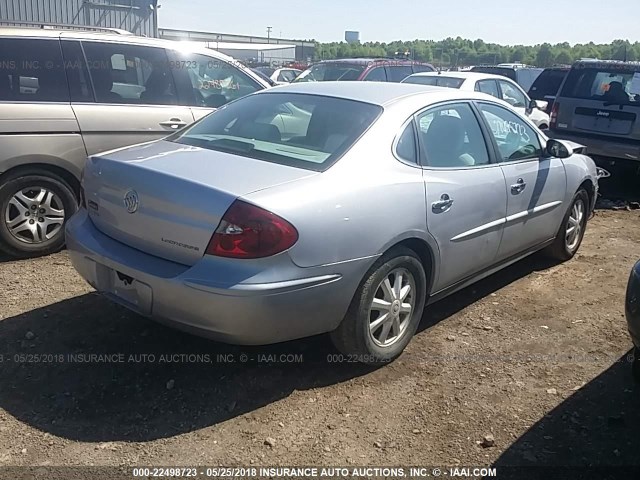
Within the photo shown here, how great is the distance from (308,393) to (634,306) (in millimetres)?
1701

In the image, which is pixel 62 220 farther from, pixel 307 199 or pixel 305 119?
pixel 307 199

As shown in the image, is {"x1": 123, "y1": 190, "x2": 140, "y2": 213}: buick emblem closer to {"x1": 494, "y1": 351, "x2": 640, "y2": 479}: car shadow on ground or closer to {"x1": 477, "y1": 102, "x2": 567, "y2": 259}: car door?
{"x1": 494, "y1": 351, "x2": 640, "y2": 479}: car shadow on ground

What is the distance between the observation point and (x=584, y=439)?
125 inches

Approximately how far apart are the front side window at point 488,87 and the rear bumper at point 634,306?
7606 mm

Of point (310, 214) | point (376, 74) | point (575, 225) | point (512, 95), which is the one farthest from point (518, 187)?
point (376, 74)

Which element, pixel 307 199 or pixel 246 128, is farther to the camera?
pixel 246 128

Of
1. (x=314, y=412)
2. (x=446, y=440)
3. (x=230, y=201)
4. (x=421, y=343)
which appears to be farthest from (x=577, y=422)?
(x=230, y=201)

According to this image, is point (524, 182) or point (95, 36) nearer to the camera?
point (524, 182)

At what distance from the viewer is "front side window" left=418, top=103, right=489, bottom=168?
403 centimetres

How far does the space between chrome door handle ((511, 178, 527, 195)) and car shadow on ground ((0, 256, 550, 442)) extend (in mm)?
1145

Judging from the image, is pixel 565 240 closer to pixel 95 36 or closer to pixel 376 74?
pixel 95 36

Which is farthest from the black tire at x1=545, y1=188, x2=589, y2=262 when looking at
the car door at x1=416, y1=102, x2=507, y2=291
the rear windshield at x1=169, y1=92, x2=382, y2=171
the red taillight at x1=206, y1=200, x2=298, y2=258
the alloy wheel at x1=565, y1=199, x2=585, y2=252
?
the red taillight at x1=206, y1=200, x2=298, y2=258

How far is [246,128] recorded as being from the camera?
4059mm

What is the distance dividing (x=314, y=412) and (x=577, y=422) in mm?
1329
